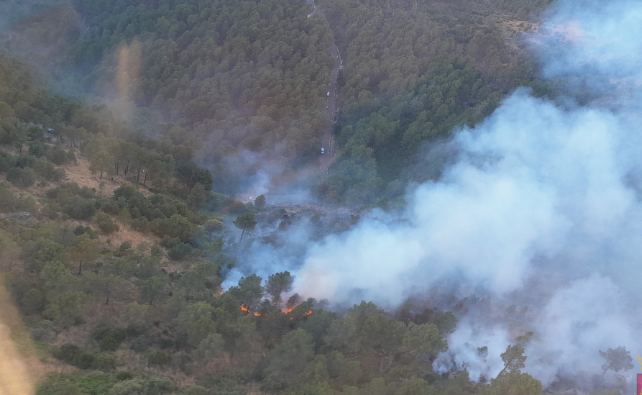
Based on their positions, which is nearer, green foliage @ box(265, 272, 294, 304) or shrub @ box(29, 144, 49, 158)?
green foliage @ box(265, 272, 294, 304)

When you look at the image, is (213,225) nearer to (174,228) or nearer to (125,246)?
(174,228)

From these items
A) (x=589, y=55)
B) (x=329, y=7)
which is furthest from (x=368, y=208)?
(x=329, y=7)

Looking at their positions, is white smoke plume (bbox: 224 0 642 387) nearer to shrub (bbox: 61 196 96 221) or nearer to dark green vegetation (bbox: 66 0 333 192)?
shrub (bbox: 61 196 96 221)

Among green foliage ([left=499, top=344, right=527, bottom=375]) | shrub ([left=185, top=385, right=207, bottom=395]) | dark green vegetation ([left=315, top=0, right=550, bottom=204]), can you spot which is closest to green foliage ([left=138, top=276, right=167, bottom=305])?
shrub ([left=185, top=385, right=207, bottom=395])

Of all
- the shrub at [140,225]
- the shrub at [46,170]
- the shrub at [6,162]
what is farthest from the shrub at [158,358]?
the shrub at [6,162]

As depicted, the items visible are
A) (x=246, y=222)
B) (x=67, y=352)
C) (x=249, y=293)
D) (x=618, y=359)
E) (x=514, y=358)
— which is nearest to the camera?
(x=67, y=352)

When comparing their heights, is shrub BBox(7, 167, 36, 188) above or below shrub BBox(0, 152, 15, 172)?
below

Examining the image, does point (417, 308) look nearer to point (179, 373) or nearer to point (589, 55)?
point (179, 373)

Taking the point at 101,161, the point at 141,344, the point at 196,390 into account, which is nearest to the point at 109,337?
the point at 141,344
